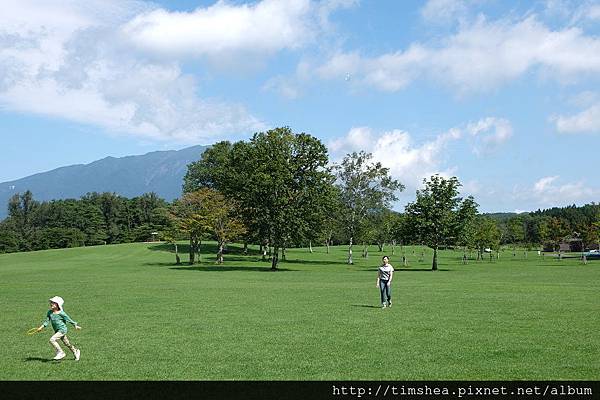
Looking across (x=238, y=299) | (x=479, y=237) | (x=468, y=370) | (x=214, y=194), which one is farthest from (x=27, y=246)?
(x=468, y=370)

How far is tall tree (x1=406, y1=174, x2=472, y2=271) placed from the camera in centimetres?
7131

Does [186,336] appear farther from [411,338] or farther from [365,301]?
[365,301]

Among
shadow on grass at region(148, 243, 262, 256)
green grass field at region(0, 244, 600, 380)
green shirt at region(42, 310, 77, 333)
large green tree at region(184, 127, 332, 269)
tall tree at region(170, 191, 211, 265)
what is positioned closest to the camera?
green grass field at region(0, 244, 600, 380)

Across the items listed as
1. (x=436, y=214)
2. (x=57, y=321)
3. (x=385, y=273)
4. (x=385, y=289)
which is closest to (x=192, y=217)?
(x=436, y=214)

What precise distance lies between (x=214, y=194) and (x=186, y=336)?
6628cm

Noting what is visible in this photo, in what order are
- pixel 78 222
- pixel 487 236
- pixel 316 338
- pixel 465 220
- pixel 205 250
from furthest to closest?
pixel 78 222 < pixel 205 250 < pixel 487 236 < pixel 465 220 < pixel 316 338

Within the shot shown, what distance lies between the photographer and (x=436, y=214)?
71562 millimetres

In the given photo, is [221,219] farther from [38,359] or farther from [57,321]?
[57,321]

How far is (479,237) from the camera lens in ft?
313

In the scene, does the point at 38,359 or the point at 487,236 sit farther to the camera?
the point at 487,236

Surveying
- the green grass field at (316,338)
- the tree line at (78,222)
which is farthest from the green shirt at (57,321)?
the tree line at (78,222)

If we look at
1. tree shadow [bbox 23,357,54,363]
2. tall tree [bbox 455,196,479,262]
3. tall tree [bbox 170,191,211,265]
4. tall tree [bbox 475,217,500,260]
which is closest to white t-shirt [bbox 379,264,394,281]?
tree shadow [bbox 23,357,54,363]

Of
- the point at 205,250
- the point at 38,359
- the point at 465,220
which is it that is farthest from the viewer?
the point at 205,250

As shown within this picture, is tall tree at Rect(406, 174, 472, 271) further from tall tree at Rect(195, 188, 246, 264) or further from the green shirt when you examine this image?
the green shirt
